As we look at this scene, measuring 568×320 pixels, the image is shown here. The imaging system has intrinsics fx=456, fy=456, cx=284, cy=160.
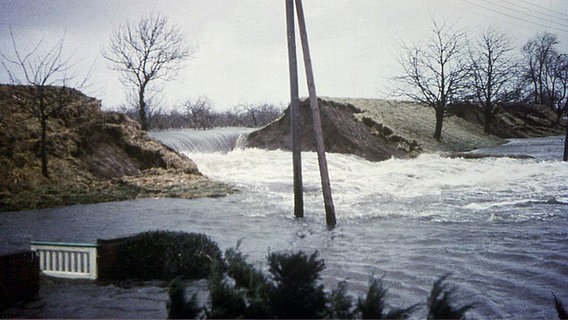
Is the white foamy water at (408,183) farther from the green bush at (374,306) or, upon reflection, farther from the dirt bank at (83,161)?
the green bush at (374,306)

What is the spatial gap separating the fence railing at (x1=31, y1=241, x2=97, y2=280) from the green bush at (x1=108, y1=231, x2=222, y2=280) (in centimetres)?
35

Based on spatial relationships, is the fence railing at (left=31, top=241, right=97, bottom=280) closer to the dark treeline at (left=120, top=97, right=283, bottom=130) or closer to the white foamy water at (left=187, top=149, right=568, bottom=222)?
the white foamy water at (left=187, top=149, right=568, bottom=222)

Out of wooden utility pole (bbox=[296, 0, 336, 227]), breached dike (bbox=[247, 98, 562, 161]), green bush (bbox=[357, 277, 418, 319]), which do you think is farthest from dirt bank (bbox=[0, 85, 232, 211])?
breached dike (bbox=[247, 98, 562, 161])

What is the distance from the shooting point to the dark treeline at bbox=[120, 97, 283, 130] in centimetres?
3964

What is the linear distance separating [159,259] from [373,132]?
24953mm

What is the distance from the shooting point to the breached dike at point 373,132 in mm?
28277

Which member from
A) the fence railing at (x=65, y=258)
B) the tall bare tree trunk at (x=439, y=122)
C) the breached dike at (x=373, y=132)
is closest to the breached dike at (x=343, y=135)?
the breached dike at (x=373, y=132)

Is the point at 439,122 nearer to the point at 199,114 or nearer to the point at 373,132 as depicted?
the point at 373,132

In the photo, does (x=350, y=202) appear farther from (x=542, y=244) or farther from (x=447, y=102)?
(x=447, y=102)

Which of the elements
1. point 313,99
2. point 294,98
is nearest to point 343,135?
point 294,98

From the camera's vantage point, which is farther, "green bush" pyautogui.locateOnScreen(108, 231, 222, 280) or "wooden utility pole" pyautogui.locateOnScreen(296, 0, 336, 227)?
"wooden utility pole" pyautogui.locateOnScreen(296, 0, 336, 227)

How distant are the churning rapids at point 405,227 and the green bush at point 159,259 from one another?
1208 millimetres

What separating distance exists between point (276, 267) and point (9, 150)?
13.2 m

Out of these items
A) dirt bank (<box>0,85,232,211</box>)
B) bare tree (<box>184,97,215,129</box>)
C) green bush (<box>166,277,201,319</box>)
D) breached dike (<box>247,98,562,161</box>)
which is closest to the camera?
green bush (<box>166,277,201,319</box>)
